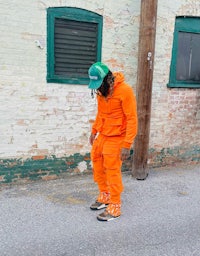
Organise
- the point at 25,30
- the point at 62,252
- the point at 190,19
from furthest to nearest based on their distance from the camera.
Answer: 1. the point at 190,19
2. the point at 25,30
3. the point at 62,252

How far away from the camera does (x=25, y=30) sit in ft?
12.6

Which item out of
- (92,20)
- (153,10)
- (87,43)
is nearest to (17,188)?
(87,43)

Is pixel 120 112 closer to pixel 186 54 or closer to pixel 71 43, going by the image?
pixel 71 43

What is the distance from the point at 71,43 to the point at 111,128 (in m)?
1.71

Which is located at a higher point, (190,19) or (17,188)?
(190,19)

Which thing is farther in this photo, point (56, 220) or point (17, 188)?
point (17, 188)

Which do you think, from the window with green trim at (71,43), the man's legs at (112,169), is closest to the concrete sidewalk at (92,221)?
the man's legs at (112,169)

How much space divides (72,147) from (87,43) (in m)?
1.68

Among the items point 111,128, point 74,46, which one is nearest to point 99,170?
point 111,128

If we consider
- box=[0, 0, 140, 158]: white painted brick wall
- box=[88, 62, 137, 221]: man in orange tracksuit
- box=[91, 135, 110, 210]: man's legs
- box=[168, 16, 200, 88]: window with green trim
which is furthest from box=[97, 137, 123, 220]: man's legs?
box=[168, 16, 200, 88]: window with green trim

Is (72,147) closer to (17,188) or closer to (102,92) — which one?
(17,188)

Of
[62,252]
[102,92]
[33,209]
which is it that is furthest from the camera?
[33,209]

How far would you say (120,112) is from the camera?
321 cm

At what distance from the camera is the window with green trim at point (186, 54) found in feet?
16.3
